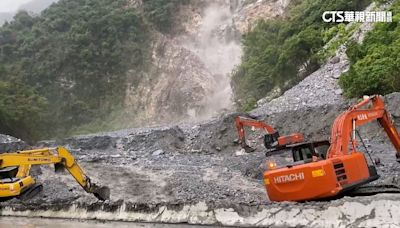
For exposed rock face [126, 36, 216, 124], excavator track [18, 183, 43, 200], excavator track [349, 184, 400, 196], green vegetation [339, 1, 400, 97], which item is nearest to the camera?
excavator track [349, 184, 400, 196]

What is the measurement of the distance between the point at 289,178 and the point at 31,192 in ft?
25.9

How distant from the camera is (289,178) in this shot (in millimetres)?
7824

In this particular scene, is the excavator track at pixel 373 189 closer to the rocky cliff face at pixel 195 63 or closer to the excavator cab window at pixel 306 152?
the excavator cab window at pixel 306 152

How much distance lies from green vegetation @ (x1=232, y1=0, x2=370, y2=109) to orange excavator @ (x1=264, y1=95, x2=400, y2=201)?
66.7 feet

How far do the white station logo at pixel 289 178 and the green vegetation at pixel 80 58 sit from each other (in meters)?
46.5

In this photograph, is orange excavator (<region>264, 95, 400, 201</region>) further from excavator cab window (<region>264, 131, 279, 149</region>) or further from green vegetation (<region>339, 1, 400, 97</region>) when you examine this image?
green vegetation (<region>339, 1, 400, 97</region>)

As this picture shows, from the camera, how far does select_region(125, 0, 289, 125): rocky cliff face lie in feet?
175

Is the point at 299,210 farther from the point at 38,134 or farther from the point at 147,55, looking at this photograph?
the point at 147,55

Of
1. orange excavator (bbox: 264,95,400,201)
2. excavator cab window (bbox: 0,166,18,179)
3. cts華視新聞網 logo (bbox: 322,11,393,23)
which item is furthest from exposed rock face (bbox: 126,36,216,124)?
orange excavator (bbox: 264,95,400,201)

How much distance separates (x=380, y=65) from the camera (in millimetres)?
18656

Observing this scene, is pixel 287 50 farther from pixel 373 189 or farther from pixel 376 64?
pixel 373 189

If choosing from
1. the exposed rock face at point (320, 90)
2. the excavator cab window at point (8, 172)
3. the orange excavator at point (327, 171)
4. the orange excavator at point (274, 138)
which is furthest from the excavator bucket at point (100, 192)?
the exposed rock face at point (320, 90)

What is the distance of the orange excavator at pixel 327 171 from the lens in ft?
24.6

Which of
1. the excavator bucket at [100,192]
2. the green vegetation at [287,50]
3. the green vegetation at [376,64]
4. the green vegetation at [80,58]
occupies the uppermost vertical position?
the green vegetation at [80,58]
